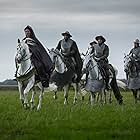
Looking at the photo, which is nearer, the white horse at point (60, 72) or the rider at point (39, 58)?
the rider at point (39, 58)

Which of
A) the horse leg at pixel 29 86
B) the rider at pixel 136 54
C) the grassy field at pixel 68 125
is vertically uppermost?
the rider at pixel 136 54

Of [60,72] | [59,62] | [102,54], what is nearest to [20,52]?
[102,54]

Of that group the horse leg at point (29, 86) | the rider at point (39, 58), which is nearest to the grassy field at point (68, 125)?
the horse leg at point (29, 86)

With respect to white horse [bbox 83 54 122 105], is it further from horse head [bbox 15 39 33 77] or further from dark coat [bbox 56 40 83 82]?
horse head [bbox 15 39 33 77]

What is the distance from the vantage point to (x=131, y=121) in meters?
16.3

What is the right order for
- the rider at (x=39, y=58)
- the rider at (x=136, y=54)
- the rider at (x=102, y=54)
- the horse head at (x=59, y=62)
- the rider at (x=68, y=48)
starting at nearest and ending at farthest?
the rider at (x=39, y=58) < the rider at (x=102, y=54) < the horse head at (x=59, y=62) < the rider at (x=68, y=48) < the rider at (x=136, y=54)

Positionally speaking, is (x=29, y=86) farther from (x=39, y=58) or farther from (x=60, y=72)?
(x=60, y=72)

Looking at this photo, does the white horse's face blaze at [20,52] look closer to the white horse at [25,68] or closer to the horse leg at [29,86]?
the white horse at [25,68]

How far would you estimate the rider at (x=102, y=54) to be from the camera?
24584 mm

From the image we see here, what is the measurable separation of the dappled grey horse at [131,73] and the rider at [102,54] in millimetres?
2524

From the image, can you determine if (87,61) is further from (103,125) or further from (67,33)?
(103,125)

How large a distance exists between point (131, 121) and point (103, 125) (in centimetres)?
110

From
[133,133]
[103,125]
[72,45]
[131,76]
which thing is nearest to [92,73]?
[72,45]

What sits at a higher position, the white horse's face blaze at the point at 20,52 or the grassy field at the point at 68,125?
the white horse's face blaze at the point at 20,52
